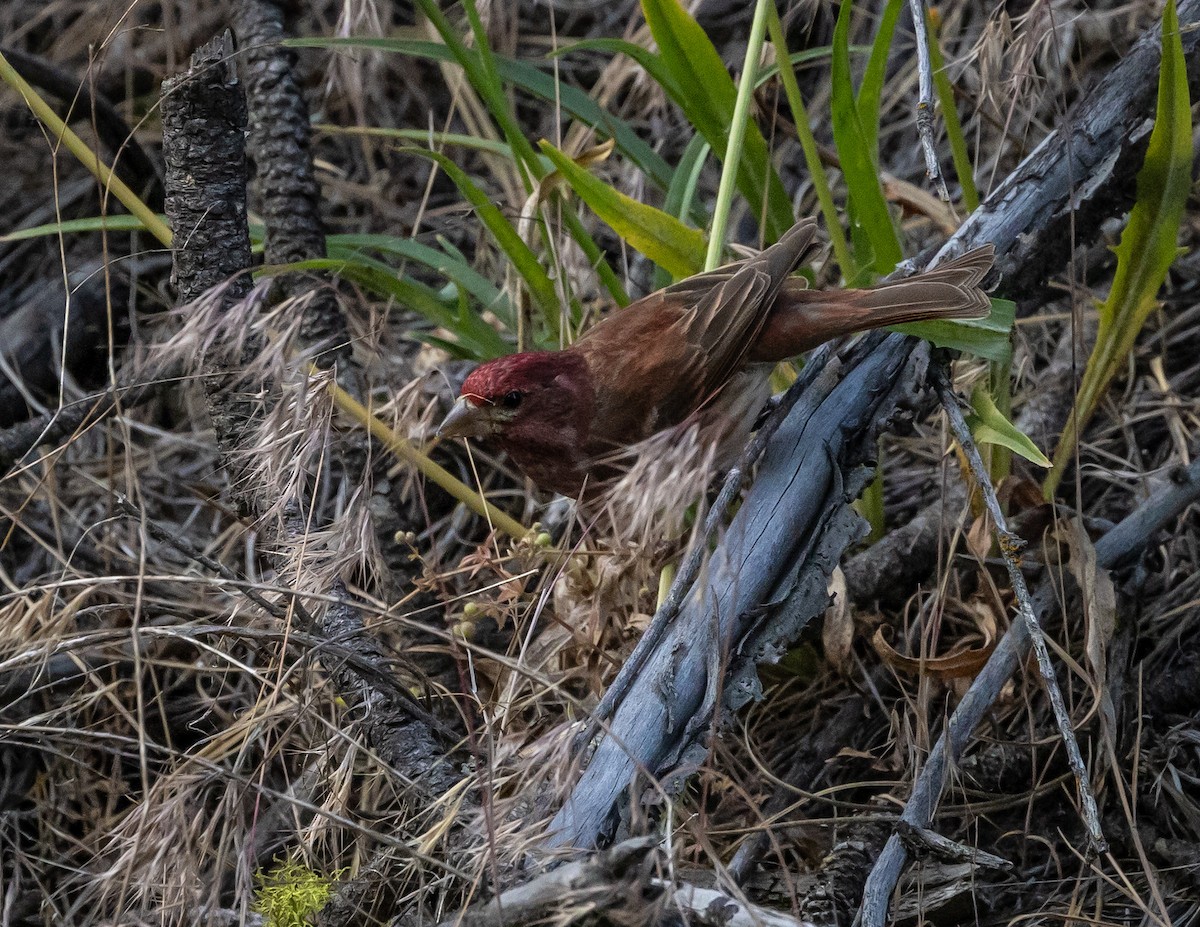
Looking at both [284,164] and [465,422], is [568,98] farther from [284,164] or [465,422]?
[465,422]

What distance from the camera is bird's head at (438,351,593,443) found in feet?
9.79

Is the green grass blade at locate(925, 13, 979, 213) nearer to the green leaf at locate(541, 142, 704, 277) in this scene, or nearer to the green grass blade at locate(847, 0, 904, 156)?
the green grass blade at locate(847, 0, 904, 156)

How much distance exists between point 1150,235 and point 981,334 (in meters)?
0.61

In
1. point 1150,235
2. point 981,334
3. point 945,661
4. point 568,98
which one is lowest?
point 945,661

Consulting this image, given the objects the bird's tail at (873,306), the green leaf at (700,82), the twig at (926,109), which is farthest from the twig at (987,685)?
the green leaf at (700,82)

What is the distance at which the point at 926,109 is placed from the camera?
2.49 metres

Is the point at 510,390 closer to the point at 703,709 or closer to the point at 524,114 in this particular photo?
the point at 703,709

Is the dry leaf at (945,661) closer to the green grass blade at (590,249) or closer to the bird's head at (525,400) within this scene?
the bird's head at (525,400)

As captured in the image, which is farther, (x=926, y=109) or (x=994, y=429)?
(x=994, y=429)

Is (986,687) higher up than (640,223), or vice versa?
(640,223)

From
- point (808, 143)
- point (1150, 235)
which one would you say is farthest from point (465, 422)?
point (1150, 235)

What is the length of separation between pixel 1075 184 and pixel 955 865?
5.43ft

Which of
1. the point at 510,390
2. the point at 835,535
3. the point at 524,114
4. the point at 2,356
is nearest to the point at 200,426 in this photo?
the point at 2,356

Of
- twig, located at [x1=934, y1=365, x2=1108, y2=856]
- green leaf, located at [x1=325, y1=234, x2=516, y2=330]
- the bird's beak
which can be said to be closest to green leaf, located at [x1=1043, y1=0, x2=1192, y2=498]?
twig, located at [x1=934, y1=365, x2=1108, y2=856]
